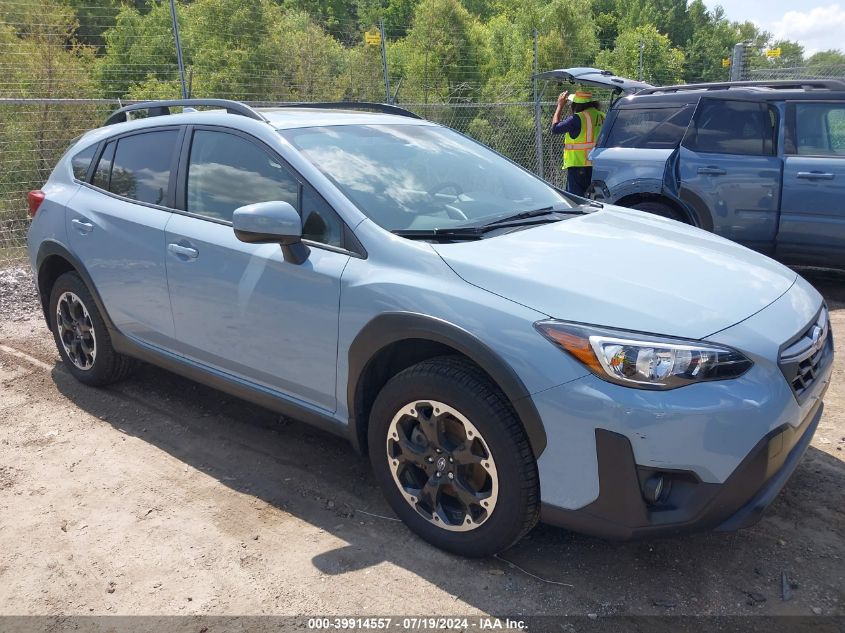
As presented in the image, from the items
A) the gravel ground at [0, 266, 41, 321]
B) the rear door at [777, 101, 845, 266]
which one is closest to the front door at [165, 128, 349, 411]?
the gravel ground at [0, 266, 41, 321]

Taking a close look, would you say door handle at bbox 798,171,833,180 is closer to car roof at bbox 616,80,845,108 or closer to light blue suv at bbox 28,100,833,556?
car roof at bbox 616,80,845,108

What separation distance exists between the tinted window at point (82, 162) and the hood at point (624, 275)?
2761 millimetres

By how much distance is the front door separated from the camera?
3.14 m

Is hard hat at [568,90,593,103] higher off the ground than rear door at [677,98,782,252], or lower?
higher

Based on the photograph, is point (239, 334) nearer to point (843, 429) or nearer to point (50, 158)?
point (843, 429)

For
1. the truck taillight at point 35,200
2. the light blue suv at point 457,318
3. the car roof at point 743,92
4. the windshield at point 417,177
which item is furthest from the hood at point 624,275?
the car roof at point 743,92

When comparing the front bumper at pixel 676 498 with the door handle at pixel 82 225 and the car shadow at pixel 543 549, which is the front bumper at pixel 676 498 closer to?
the car shadow at pixel 543 549

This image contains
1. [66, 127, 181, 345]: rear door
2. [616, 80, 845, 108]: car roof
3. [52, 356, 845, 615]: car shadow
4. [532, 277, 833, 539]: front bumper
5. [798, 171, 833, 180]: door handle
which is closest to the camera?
[532, 277, 833, 539]: front bumper

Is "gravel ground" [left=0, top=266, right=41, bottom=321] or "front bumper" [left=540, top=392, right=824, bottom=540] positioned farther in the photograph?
"gravel ground" [left=0, top=266, right=41, bottom=321]

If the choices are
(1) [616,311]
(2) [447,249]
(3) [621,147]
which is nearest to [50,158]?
(3) [621,147]

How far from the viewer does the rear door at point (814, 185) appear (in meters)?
6.16

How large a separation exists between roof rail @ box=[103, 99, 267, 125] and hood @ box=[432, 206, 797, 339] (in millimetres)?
1432

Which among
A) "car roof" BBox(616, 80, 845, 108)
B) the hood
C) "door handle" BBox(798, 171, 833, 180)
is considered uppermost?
"car roof" BBox(616, 80, 845, 108)

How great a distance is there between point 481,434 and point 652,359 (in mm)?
660
